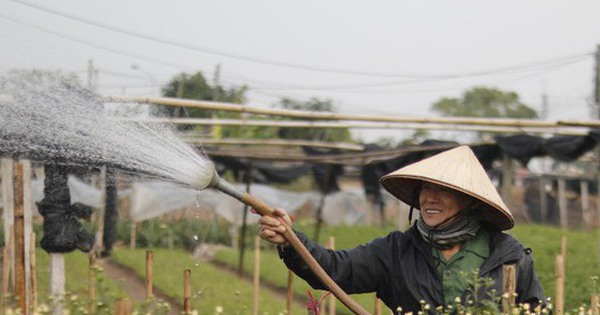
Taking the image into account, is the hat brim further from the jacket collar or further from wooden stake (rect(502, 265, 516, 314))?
wooden stake (rect(502, 265, 516, 314))

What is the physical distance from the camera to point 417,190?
4.44 meters

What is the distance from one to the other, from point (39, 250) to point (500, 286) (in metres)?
4.04

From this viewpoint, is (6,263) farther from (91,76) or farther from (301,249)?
(301,249)

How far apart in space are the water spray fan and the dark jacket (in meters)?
0.18

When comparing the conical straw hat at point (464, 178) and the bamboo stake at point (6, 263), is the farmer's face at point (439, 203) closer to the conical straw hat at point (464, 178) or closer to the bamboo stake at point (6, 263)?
the conical straw hat at point (464, 178)

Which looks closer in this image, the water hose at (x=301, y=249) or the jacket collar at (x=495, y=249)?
the water hose at (x=301, y=249)

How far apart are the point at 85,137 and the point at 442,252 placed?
5.62 ft

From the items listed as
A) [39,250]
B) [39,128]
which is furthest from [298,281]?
[39,128]

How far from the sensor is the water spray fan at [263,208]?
131 inches

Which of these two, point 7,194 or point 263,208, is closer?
point 263,208

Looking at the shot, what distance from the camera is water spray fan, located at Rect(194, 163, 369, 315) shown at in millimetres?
3318

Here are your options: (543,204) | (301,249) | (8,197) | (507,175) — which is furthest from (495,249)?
(543,204)

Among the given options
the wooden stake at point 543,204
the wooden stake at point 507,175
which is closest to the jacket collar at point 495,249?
the wooden stake at point 507,175

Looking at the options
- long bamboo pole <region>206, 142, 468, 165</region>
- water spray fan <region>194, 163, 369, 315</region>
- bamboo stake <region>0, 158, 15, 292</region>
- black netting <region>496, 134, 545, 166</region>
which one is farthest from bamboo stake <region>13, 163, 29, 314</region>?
black netting <region>496, 134, 545, 166</region>
